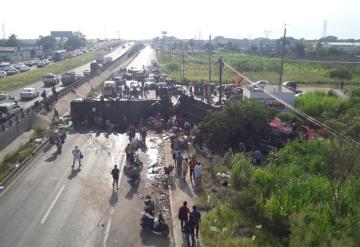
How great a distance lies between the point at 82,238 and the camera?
53.4 feet

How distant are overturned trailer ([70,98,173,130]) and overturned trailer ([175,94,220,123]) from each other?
1.18 m

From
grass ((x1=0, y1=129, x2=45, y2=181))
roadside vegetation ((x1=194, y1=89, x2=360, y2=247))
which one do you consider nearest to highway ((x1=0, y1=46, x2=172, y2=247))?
grass ((x1=0, y1=129, x2=45, y2=181))

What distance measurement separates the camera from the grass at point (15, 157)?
2424 centimetres

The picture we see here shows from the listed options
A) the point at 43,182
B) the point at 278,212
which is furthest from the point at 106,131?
the point at 278,212

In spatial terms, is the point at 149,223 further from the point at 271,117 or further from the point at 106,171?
the point at 271,117

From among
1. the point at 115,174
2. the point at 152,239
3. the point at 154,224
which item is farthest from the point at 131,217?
the point at 115,174

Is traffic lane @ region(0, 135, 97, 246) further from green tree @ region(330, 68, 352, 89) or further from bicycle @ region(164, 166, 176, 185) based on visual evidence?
green tree @ region(330, 68, 352, 89)

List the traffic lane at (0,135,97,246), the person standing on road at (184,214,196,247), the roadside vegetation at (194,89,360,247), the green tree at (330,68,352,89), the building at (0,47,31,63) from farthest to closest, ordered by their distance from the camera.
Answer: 1. the building at (0,47,31,63)
2. the green tree at (330,68,352,89)
3. the traffic lane at (0,135,97,246)
4. the person standing on road at (184,214,196,247)
5. the roadside vegetation at (194,89,360,247)

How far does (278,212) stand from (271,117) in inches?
583

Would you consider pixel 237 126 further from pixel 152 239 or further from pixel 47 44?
pixel 47 44

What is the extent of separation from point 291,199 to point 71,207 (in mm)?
9479

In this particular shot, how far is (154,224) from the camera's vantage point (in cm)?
1678

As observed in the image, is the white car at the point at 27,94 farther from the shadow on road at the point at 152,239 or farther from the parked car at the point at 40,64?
the parked car at the point at 40,64

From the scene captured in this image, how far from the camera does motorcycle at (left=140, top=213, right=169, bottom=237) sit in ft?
54.5
